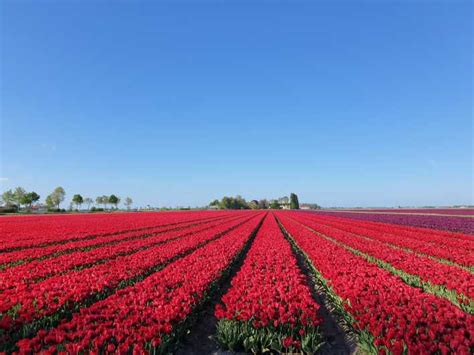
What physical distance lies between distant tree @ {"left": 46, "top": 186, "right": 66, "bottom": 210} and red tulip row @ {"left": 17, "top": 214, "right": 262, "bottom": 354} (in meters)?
128

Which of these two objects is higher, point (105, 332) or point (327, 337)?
point (105, 332)

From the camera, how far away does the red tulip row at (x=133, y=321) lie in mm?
3766

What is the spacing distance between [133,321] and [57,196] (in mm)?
131690

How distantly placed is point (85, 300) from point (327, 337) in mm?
Answer: 5412

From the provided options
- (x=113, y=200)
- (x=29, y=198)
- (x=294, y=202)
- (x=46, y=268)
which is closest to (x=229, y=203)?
(x=294, y=202)

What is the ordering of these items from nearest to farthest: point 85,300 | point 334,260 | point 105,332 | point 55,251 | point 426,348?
1. point 426,348
2. point 105,332
3. point 85,300
4. point 334,260
5. point 55,251

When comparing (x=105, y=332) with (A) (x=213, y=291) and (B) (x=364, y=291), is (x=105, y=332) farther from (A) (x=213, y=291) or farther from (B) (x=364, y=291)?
(B) (x=364, y=291)

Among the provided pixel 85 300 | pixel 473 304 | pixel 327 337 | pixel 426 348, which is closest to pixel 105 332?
pixel 85 300

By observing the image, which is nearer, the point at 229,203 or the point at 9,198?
the point at 9,198

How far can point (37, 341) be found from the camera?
3.87 m

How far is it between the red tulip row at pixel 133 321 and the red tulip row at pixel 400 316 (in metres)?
3.21

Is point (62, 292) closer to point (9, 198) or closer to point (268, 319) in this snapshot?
point (268, 319)

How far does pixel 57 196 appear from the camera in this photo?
114062 mm

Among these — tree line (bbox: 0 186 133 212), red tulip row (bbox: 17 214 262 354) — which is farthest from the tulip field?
tree line (bbox: 0 186 133 212)
